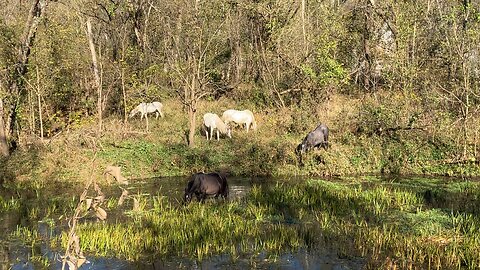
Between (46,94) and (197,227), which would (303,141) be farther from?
(46,94)

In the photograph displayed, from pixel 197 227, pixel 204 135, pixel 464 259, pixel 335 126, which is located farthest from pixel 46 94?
pixel 464 259

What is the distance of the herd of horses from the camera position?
13.3 meters

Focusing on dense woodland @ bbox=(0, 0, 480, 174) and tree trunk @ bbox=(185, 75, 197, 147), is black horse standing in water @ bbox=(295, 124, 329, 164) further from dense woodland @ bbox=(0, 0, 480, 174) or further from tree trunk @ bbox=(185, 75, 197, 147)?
tree trunk @ bbox=(185, 75, 197, 147)

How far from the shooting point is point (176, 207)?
13.1m

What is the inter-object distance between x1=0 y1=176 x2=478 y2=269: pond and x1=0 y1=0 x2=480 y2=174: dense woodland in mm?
3602

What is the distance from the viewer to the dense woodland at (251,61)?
2025 cm

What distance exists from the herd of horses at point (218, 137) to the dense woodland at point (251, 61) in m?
1.00

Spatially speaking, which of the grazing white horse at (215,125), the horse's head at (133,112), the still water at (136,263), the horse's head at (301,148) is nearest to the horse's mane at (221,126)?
the grazing white horse at (215,125)

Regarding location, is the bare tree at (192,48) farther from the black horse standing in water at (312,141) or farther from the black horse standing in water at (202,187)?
the black horse standing in water at (202,187)

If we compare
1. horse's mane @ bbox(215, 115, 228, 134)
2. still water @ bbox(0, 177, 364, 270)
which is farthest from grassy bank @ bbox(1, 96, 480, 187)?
still water @ bbox(0, 177, 364, 270)

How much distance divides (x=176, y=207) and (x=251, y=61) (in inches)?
701

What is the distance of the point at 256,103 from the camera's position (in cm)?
2745

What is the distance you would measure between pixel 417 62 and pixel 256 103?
29.1ft

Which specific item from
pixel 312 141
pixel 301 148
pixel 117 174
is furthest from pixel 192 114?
pixel 117 174
